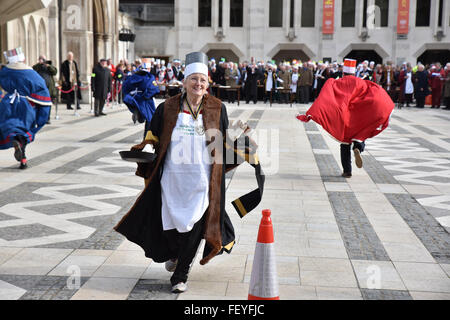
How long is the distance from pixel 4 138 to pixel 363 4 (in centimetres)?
3775

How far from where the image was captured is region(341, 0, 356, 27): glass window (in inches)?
1720

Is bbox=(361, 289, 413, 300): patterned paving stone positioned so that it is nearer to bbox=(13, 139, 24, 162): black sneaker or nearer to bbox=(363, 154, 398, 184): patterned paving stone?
bbox=(363, 154, 398, 184): patterned paving stone

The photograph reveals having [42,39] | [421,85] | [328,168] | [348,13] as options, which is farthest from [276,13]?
[328,168]

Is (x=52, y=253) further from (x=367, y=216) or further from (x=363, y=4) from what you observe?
(x=363, y=4)

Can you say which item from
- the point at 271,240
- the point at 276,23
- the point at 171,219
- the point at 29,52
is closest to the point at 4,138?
the point at 171,219

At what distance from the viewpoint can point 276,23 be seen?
4441 centimetres

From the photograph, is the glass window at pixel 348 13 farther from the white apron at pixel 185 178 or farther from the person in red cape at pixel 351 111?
the white apron at pixel 185 178

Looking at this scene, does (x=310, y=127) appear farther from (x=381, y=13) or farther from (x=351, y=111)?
(x=381, y=13)

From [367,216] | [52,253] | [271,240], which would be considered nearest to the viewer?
[271,240]

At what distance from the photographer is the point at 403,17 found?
42.8 m

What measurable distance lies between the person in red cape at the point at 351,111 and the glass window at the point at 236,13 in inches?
1427

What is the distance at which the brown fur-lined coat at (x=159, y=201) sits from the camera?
455cm

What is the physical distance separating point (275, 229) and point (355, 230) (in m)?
0.80
